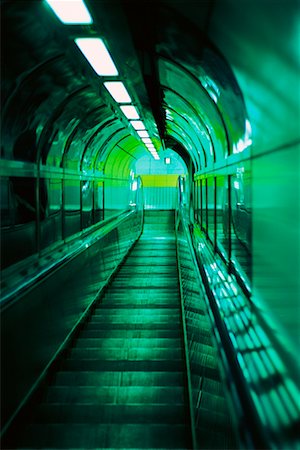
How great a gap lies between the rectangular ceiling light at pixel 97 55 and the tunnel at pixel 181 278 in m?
0.03

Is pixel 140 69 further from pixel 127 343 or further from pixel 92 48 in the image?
pixel 127 343

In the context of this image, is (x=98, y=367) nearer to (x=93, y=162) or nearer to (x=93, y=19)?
(x=93, y=19)

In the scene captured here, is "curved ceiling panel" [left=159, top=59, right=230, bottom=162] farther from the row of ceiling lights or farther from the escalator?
the escalator

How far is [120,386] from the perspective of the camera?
4645mm

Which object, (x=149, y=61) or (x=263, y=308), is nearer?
(x=263, y=308)

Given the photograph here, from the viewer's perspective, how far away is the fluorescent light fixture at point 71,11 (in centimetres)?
375

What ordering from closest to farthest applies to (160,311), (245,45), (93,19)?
(245,45) < (93,19) < (160,311)

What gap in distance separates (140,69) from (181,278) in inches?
177

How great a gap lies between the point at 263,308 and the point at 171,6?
2379 millimetres

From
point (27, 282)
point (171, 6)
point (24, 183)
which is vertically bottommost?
point (27, 282)

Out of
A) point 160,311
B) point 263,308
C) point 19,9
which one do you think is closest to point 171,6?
point 19,9

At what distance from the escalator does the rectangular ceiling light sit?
3208 millimetres

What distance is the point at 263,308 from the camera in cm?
376

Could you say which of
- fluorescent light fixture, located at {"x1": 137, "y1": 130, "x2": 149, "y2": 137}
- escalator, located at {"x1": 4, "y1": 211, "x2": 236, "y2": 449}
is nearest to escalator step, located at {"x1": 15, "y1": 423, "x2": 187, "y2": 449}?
escalator, located at {"x1": 4, "y1": 211, "x2": 236, "y2": 449}
